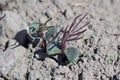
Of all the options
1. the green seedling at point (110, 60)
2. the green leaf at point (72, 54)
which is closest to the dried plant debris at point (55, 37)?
the green leaf at point (72, 54)

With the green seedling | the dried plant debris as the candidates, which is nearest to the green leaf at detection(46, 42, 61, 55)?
the dried plant debris

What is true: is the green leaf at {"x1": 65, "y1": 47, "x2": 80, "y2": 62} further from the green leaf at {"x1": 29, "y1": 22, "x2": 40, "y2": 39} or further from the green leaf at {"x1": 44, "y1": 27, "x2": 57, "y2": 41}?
the green leaf at {"x1": 29, "y1": 22, "x2": 40, "y2": 39}

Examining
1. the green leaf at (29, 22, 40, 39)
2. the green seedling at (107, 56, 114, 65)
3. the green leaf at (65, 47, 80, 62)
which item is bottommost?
the green seedling at (107, 56, 114, 65)

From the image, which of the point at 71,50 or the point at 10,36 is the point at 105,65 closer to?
the point at 71,50

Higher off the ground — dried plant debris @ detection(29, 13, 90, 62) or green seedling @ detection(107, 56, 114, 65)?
dried plant debris @ detection(29, 13, 90, 62)

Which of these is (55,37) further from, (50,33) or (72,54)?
(72,54)

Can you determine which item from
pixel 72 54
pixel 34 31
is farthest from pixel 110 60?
pixel 34 31

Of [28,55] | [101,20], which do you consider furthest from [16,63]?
[101,20]

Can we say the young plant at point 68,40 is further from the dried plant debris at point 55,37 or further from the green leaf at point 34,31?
the green leaf at point 34,31

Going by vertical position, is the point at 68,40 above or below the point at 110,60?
above
